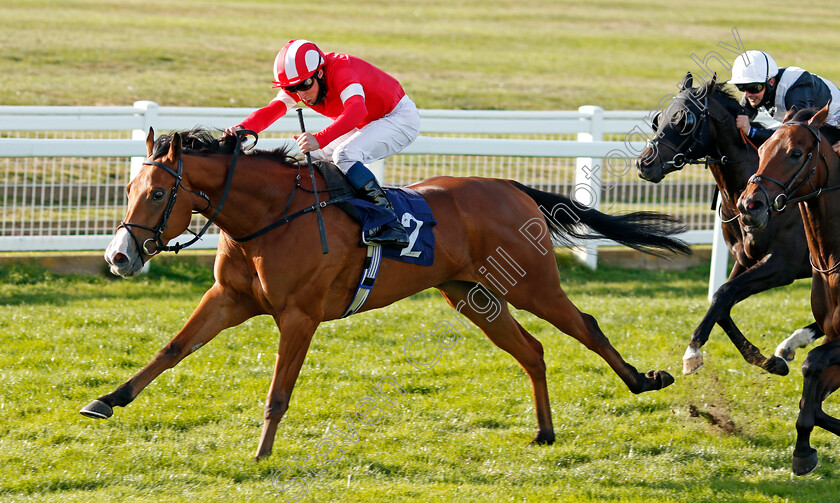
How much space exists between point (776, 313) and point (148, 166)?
5.12m

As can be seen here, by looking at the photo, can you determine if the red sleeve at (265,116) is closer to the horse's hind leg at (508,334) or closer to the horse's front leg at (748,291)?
the horse's hind leg at (508,334)

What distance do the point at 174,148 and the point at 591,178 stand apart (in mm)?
4298

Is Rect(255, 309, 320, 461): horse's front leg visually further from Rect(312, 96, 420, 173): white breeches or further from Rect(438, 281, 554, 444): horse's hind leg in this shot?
Rect(438, 281, 554, 444): horse's hind leg

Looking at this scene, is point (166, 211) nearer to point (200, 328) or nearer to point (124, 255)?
point (124, 255)

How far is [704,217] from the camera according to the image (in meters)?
10.6

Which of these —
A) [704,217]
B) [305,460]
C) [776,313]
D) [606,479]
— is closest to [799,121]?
[606,479]

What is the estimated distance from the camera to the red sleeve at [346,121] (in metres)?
4.53

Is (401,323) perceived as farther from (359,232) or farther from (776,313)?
(776,313)

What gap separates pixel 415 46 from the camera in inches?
806

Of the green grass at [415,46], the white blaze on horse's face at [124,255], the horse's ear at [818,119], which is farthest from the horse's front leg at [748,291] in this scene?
the green grass at [415,46]

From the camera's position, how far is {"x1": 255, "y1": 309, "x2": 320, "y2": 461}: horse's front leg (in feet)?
14.6

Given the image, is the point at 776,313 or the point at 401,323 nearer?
the point at 401,323

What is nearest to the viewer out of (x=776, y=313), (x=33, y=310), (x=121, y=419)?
(x=121, y=419)

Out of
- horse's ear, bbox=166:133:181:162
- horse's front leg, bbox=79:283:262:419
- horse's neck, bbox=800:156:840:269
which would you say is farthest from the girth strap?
horse's neck, bbox=800:156:840:269
